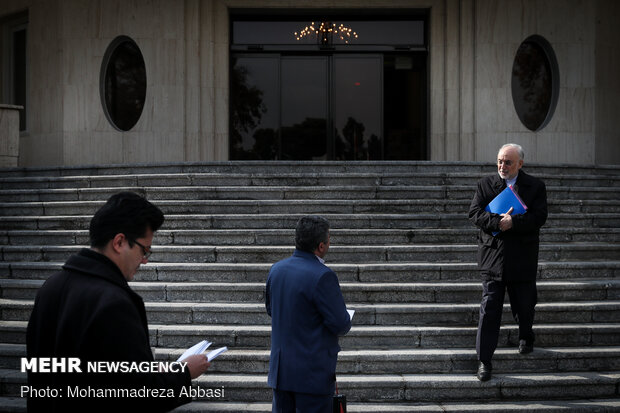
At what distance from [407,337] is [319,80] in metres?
10.0

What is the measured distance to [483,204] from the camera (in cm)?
585

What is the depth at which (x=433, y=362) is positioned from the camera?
605 cm

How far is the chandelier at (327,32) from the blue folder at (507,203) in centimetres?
1035

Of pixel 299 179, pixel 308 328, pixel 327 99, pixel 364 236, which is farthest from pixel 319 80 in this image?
pixel 308 328

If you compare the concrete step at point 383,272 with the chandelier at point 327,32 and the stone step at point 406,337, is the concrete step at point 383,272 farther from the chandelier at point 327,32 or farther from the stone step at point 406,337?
the chandelier at point 327,32

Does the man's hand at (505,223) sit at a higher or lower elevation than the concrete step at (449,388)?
higher

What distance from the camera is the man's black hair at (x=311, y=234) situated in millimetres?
3863

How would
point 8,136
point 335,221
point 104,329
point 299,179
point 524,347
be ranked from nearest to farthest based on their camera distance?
point 104,329 < point 524,347 < point 335,221 < point 299,179 < point 8,136

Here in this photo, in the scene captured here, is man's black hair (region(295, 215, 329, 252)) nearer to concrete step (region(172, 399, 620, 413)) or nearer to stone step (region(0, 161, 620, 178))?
concrete step (region(172, 399, 620, 413))

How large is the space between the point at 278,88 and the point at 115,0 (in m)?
4.30

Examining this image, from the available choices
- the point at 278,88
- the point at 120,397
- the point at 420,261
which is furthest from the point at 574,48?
the point at 120,397

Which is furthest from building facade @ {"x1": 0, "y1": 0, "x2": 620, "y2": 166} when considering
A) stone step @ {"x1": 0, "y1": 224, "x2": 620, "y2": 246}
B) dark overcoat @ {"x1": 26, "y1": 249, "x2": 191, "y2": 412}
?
dark overcoat @ {"x1": 26, "y1": 249, "x2": 191, "y2": 412}

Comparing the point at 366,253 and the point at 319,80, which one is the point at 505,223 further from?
the point at 319,80

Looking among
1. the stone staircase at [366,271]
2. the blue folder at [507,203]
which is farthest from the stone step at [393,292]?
the blue folder at [507,203]
